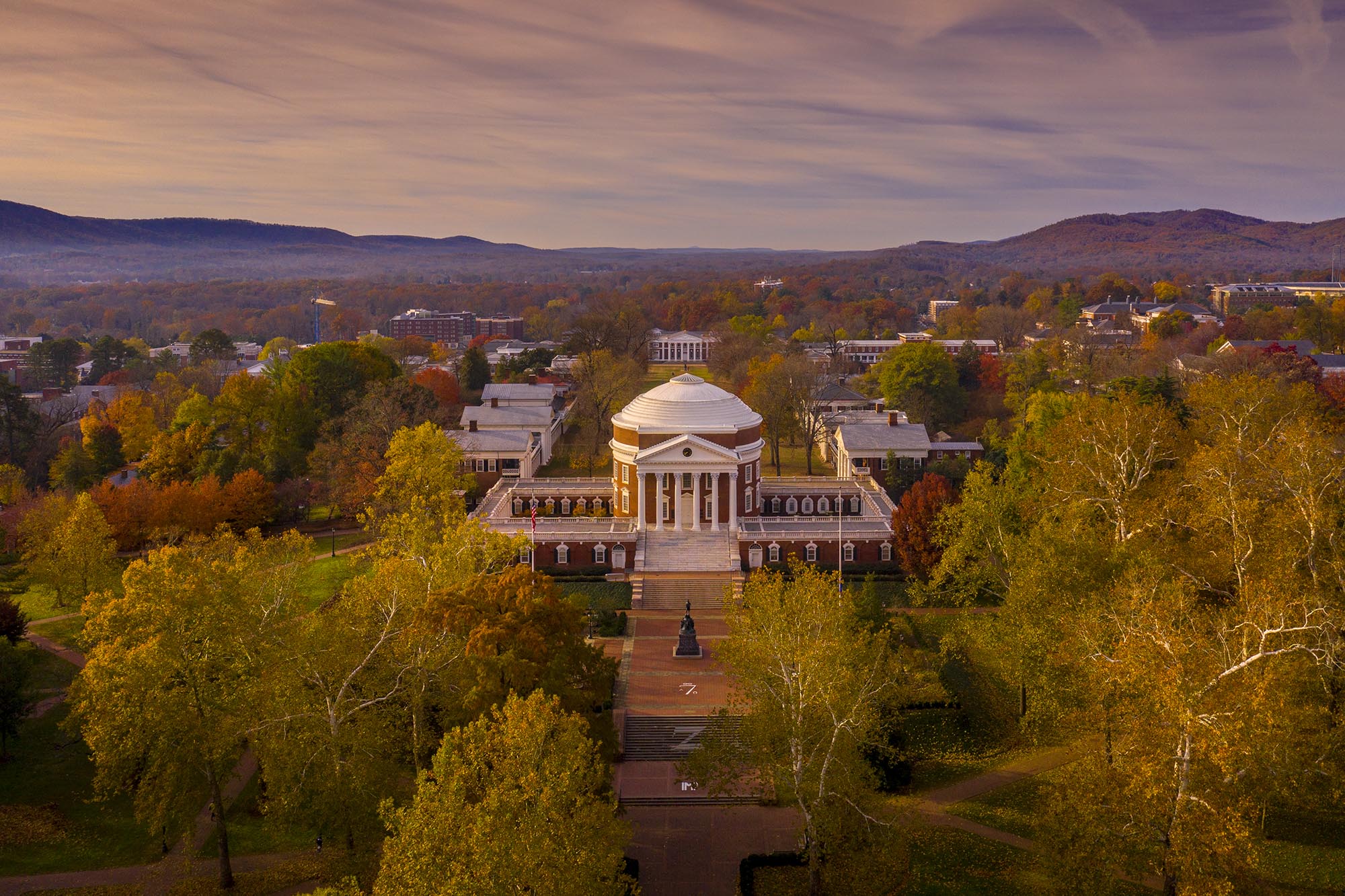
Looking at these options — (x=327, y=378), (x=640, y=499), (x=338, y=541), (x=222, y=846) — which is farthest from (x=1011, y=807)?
(x=327, y=378)

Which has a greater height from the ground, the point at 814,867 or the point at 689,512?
the point at 689,512

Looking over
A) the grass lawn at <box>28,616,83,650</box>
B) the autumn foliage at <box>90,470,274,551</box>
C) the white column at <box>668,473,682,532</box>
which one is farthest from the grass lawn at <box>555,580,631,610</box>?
the grass lawn at <box>28,616,83,650</box>

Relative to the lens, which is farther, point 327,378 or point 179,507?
point 327,378

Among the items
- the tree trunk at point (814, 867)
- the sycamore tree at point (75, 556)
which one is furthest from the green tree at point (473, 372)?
the tree trunk at point (814, 867)

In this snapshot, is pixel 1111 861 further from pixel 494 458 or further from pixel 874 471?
pixel 494 458

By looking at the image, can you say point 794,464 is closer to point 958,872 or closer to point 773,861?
point 958,872

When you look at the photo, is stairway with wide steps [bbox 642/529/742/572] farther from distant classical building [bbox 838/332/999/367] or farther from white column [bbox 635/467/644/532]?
distant classical building [bbox 838/332/999/367]

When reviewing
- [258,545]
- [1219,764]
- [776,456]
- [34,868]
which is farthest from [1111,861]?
[776,456]
